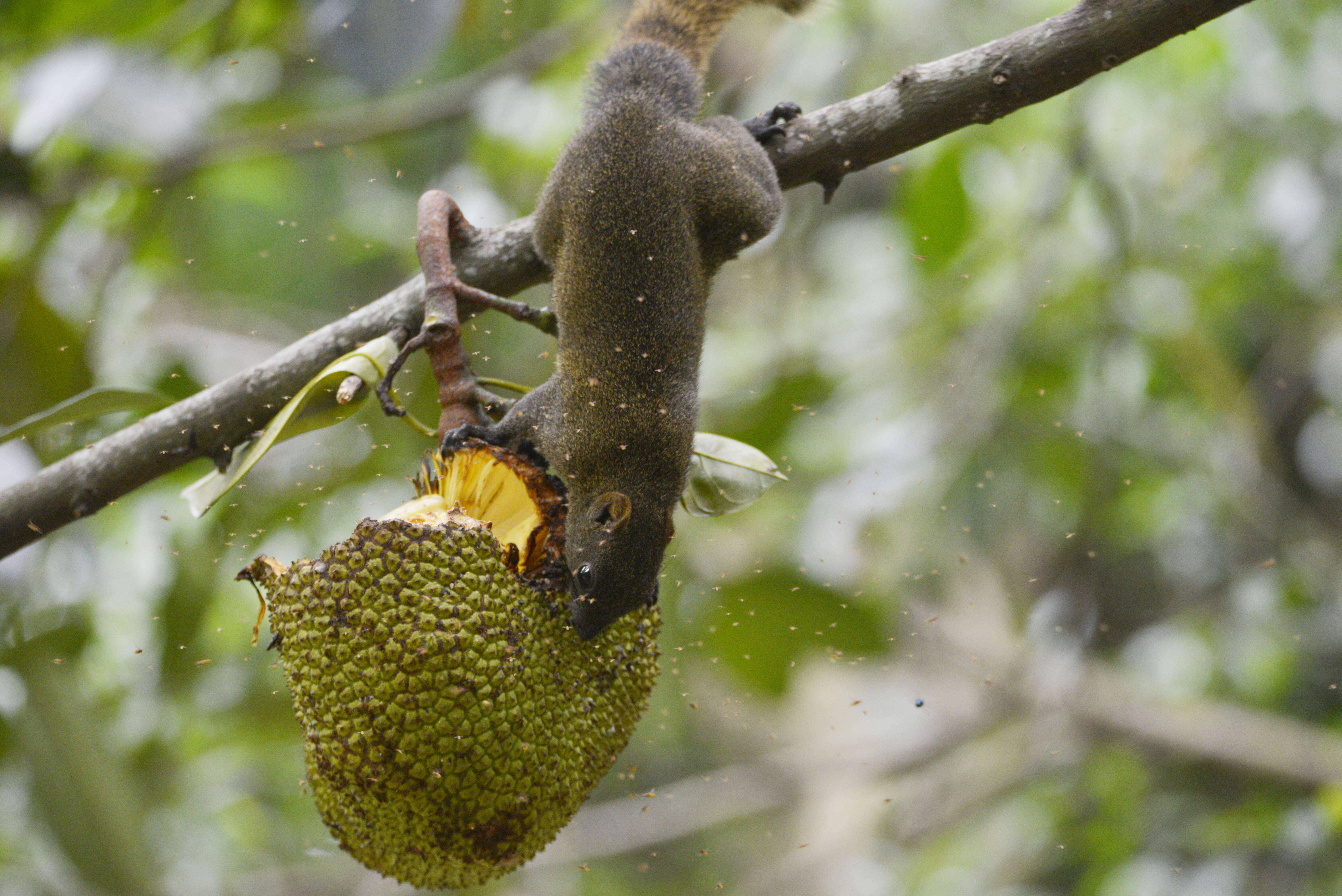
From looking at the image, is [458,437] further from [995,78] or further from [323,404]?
[995,78]

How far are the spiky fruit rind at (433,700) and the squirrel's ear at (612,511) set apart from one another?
0.67 m

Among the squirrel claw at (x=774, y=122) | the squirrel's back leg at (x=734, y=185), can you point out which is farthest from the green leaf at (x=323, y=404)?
the squirrel claw at (x=774, y=122)

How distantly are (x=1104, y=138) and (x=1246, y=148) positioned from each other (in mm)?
801

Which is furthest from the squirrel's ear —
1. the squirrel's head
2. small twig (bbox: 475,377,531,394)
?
small twig (bbox: 475,377,531,394)

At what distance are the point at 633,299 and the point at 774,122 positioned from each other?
20.9 inches

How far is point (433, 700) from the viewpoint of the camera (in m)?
1.43

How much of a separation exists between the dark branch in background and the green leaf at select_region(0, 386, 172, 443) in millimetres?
78

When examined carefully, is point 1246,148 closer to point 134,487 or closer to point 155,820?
point 134,487

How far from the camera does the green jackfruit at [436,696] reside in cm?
144

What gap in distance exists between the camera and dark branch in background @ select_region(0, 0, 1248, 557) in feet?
6.69

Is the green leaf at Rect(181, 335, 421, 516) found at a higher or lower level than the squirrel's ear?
higher

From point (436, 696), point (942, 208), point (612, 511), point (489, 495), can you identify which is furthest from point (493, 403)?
point (942, 208)

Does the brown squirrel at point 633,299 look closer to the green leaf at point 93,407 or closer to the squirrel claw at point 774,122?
the squirrel claw at point 774,122

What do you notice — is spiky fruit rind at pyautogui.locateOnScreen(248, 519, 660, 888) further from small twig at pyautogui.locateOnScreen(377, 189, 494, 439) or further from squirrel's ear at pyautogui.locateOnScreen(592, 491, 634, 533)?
squirrel's ear at pyautogui.locateOnScreen(592, 491, 634, 533)
